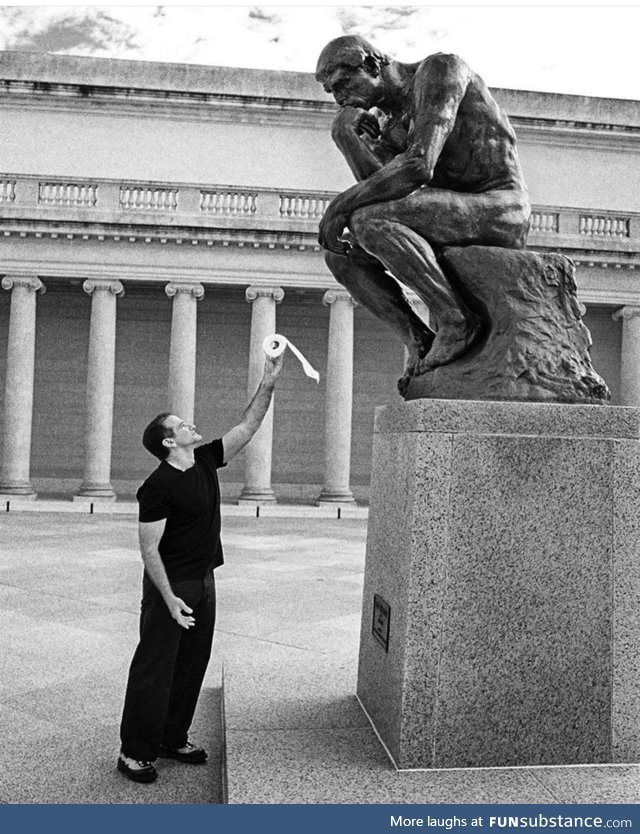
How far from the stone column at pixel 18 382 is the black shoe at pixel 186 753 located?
78.6ft

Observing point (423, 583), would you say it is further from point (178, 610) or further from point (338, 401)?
point (338, 401)

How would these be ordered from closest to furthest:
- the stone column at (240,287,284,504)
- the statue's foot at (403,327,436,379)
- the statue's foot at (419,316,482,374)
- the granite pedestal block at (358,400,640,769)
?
the granite pedestal block at (358,400,640,769)
the statue's foot at (419,316,482,374)
the statue's foot at (403,327,436,379)
the stone column at (240,287,284,504)

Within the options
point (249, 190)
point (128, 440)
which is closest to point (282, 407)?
point (128, 440)

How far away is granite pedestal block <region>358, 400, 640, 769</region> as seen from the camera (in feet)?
16.0

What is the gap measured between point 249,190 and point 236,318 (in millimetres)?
6327

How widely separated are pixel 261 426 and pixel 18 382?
8458 millimetres

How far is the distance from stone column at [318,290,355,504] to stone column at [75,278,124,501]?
24.8ft

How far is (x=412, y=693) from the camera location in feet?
15.9

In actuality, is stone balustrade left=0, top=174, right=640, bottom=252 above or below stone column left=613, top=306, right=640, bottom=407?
above

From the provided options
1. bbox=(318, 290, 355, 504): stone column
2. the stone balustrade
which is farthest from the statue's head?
bbox=(318, 290, 355, 504): stone column

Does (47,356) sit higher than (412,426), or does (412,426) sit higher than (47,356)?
(47,356)

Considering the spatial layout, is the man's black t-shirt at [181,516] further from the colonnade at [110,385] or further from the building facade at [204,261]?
the building facade at [204,261]

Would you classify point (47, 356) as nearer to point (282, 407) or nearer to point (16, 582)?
point (282, 407)

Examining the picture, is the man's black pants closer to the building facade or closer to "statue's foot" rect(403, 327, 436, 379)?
"statue's foot" rect(403, 327, 436, 379)
